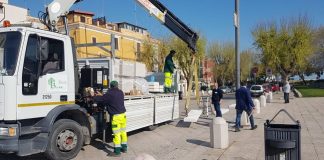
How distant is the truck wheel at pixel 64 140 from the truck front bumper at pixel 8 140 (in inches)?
29.3

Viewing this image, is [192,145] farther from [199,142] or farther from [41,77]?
[41,77]

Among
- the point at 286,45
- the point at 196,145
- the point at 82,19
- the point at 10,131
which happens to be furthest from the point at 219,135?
the point at 82,19

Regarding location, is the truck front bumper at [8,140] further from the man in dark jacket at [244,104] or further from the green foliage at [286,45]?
the green foliage at [286,45]

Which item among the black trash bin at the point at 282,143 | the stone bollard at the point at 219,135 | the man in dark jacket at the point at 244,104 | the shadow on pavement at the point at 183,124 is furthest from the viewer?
the shadow on pavement at the point at 183,124

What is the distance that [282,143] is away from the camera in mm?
6113

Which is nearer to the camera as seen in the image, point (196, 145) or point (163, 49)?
point (196, 145)

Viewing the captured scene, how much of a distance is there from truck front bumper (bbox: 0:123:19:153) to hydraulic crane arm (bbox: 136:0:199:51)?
5847mm

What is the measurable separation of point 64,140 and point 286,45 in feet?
97.6

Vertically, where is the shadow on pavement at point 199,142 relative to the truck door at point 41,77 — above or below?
below

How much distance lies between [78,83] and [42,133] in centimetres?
172

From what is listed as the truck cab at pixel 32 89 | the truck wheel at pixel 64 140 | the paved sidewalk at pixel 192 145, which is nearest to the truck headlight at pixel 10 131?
the truck cab at pixel 32 89

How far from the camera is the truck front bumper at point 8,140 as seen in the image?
7199mm

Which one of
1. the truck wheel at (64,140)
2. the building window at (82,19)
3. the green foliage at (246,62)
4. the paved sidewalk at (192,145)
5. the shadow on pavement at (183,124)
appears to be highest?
the building window at (82,19)

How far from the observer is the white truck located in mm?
7246
